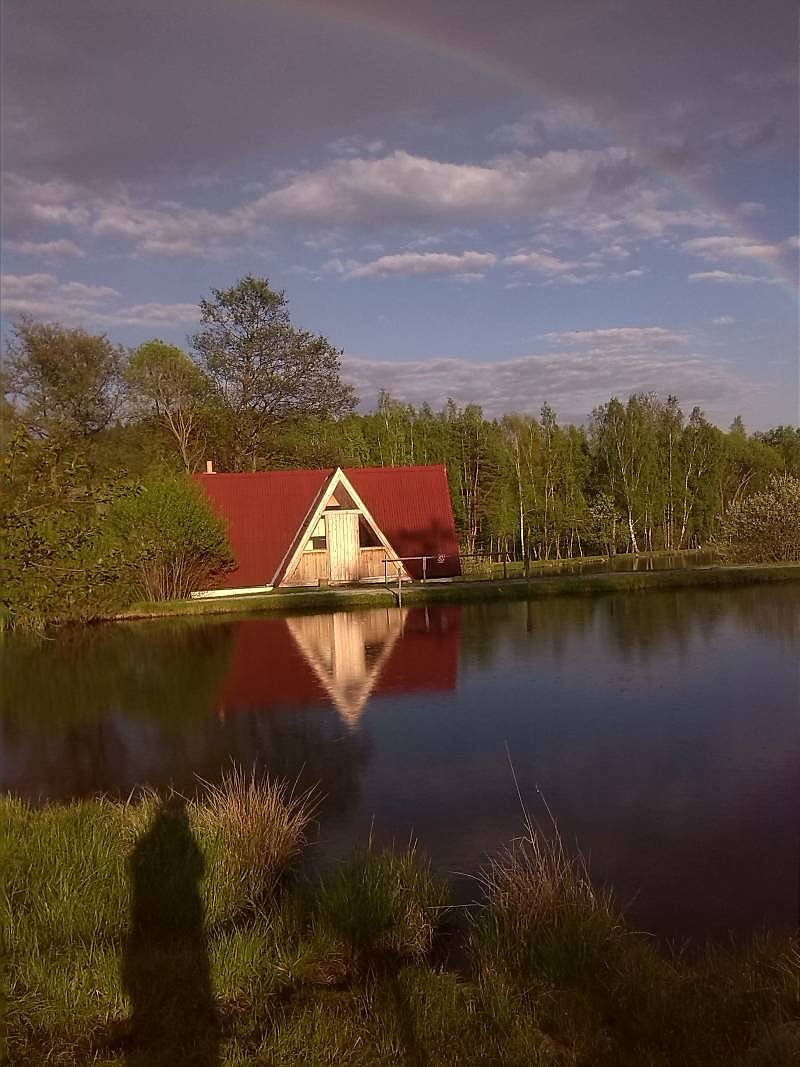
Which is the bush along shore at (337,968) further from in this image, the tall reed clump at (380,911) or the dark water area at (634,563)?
the dark water area at (634,563)

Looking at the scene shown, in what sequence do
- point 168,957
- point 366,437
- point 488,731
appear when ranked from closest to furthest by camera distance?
point 168,957
point 488,731
point 366,437

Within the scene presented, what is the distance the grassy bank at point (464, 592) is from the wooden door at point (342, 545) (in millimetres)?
2483

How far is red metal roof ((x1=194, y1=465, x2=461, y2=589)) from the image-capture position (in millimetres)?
36781

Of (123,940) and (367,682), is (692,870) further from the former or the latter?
(367,682)

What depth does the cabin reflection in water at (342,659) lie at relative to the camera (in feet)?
56.1

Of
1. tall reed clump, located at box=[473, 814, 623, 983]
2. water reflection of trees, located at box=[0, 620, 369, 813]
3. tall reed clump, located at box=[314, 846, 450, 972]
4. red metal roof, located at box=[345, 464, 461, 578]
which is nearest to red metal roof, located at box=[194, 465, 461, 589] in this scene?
red metal roof, located at box=[345, 464, 461, 578]

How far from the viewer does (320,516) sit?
3491 centimetres

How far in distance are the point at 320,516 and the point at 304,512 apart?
3560 millimetres

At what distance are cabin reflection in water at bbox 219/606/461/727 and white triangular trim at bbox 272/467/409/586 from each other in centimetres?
666

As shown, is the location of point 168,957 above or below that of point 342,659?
below

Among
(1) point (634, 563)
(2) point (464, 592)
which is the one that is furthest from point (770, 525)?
(2) point (464, 592)

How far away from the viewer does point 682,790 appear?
10.8 m

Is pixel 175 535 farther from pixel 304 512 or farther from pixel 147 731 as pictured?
pixel 147 731

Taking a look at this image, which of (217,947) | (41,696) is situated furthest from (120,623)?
(217,947)
